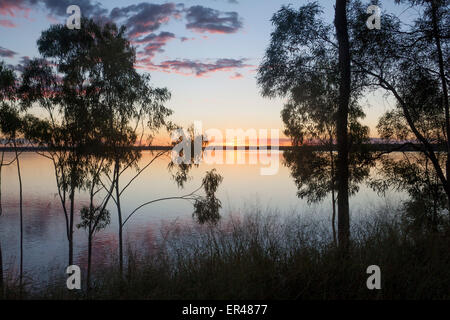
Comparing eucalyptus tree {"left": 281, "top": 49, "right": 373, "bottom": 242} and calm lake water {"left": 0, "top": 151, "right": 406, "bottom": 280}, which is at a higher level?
eucalyptus tree {"left": 281, "top": 49, "right": 373, "bottom": 242}

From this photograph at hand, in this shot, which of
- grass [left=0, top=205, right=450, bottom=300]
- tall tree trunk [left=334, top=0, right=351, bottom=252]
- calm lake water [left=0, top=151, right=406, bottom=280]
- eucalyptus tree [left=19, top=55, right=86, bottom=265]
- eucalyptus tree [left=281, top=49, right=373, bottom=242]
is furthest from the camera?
calm lake water [left=0, top=151, right=406, bottom=280]

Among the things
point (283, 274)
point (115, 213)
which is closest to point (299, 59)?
point (283, 274)

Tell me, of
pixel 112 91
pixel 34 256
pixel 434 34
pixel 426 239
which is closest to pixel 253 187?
pixel 34 256

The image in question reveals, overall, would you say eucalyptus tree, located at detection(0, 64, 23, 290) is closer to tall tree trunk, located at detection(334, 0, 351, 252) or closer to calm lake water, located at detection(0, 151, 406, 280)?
calm lake water, located at detection(0, 151, 406, 280)

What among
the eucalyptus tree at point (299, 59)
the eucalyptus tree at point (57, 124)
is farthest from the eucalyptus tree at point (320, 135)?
the eucalyptus tree at point (57, 124)

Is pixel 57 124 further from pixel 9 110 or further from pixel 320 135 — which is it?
pixel 320 135

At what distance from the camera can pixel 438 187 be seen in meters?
15.0

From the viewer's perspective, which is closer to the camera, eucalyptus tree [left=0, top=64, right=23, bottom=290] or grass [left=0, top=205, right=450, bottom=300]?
grass [left=0, top=205, right=450, bottom=300]

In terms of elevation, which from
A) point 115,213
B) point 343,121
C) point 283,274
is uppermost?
point 343,121

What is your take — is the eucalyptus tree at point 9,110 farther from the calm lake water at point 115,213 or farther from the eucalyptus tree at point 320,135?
the eucalyptus tree at point 320,135

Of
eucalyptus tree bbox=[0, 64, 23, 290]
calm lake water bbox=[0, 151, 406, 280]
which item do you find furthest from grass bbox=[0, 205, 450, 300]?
eucalyptus tree bbox=[0, 64, 23, 290]

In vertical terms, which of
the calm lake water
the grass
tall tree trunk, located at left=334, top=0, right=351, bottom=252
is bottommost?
the calm lake water
